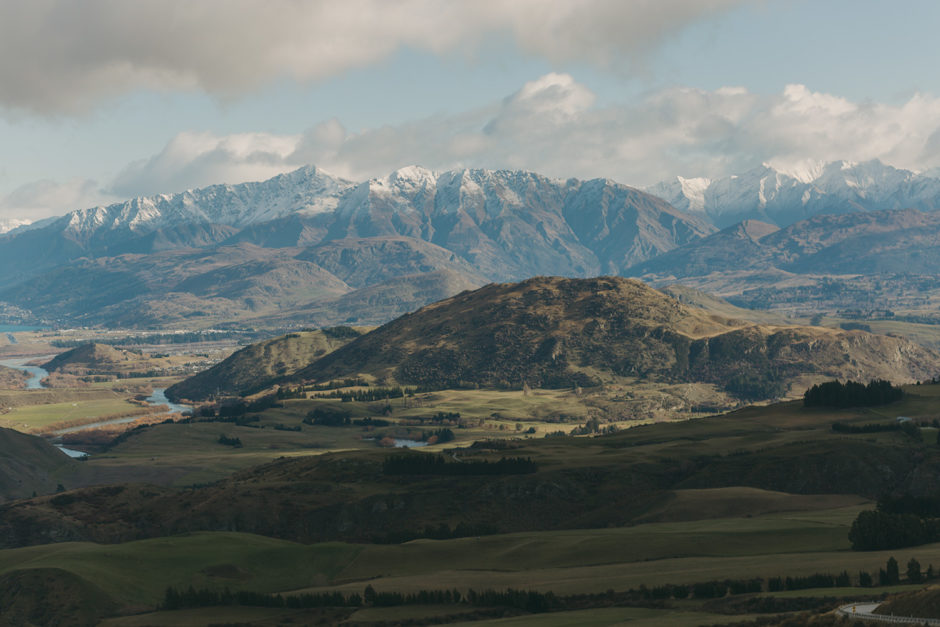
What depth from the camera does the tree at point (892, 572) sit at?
103 metres

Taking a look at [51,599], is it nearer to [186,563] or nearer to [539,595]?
[186,563]

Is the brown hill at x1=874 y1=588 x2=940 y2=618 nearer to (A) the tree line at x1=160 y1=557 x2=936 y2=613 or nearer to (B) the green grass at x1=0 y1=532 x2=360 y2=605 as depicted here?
(A) the tree line at x1=160 y1=557 x2=936 y2=613

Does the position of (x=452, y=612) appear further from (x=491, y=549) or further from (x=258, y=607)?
(x=491, y=549)

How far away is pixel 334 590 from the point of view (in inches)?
5290

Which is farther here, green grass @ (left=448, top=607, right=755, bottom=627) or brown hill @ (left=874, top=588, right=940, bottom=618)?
green grass @ (left=448, top=607, right=755, bottom=627)

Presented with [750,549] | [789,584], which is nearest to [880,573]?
[789,584]

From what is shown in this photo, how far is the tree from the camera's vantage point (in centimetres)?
10300

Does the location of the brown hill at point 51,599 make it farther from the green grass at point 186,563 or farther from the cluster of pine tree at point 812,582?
the cluster of pine tree at point 812,582

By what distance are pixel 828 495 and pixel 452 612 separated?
106 m

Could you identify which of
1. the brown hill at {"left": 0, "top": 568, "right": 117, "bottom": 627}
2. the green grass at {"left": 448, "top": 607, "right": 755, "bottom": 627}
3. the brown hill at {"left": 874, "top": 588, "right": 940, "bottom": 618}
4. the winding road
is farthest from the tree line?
the brown hill at {"left": 874, "top": 588, "right": 940, "bottom": 618}

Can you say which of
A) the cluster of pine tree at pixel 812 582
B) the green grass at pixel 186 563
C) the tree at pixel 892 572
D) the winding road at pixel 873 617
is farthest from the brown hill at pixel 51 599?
the tree at pixel 892 572

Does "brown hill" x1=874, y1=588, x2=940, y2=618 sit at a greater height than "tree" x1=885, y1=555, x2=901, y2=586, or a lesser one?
greater

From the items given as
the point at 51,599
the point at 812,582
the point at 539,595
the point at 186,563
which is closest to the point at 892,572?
the point at 812,582

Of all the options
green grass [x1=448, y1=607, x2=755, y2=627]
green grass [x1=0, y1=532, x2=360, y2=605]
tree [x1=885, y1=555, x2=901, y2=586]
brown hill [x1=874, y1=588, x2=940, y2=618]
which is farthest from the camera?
green grass [x1=0, y1=532, x2=360, y2=605]
